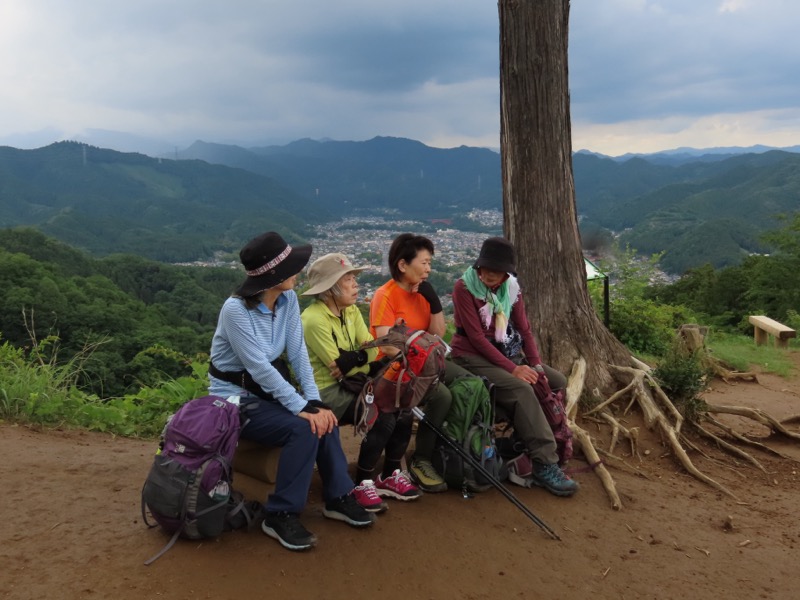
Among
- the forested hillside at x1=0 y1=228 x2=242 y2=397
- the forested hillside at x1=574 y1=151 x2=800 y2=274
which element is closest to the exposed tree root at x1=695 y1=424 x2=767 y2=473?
the forested hillside at x1=0 y1=228 x2=242 y2=397

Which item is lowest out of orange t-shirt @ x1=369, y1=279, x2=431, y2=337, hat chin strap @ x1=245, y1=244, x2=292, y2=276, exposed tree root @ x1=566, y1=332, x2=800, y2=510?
exposed tree root @ x1=566, y1=332, x2=800, y2=510

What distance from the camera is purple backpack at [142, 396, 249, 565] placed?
2.81m

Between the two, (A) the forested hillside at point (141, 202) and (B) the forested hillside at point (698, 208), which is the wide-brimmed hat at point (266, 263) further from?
(A) the forested hillside at point (141, 202)

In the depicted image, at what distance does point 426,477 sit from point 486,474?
0.37 m

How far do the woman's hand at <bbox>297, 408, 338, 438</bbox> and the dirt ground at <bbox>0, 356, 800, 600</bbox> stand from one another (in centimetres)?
49

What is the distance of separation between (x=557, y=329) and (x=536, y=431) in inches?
70.5

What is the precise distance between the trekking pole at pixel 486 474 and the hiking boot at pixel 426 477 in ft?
0.66

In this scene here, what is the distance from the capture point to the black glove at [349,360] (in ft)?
11.5

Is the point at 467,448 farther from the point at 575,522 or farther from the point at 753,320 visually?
the point at 753,320

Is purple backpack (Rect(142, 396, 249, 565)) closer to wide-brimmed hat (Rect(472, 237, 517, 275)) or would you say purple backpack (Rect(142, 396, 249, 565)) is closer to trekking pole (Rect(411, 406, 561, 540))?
trekking pole (Rect(411, 406, 561, 540))

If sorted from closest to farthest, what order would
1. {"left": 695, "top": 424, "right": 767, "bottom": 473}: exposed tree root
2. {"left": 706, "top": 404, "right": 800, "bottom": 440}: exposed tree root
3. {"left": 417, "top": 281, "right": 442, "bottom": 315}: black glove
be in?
{"left": 417, "top": 281, "right": 442, "bottom": 315}: black glove, {"left": 695, "top": 424, "right": 767, "bottom": 473}: exposed tree root, {"left": 706, "top": 404, "right": 800, "bottom": 440}: exposed tree root

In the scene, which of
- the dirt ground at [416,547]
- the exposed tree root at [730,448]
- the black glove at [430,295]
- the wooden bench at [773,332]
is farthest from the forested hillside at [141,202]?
the dirt ground at [416,547]

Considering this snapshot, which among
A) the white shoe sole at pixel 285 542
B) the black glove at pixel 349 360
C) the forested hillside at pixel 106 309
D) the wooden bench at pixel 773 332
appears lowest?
the forested hillside at pixel 106 309

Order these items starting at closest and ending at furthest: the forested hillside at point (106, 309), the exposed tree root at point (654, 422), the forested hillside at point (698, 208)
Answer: the exposed tree root at point (654, 422), the forested hillside at point (106, 309), the forested hillside at point (698, 208)
